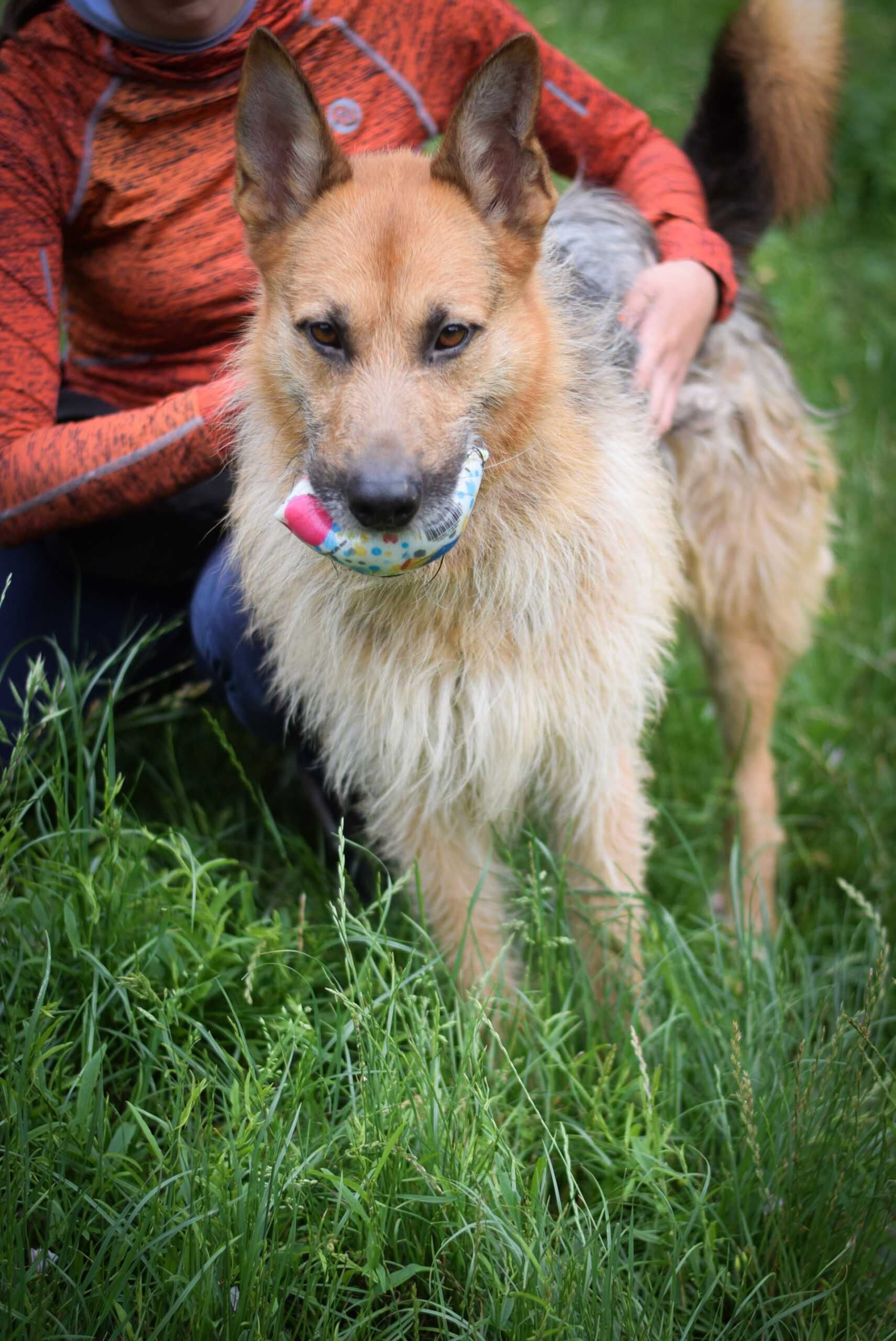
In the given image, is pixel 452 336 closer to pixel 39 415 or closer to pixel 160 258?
pixel 160 258

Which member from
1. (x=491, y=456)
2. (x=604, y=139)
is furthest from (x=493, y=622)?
(x=604, y=139)

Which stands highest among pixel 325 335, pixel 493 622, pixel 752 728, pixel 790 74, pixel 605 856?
pixel 790 74

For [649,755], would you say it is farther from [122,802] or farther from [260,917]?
[122,802]

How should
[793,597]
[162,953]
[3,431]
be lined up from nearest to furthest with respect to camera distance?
[162,953]
[3,431]
[793,597]

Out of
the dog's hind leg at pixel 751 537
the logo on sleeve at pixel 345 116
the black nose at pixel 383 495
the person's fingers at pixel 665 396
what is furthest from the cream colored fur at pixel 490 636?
the logo on sleeve at pixel 345 116

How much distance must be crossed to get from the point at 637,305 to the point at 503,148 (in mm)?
661

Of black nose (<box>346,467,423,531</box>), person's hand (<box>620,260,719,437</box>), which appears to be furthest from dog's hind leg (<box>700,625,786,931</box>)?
black nose (<box>346,467,423,531</box>)

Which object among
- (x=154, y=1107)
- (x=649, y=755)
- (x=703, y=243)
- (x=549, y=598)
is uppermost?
(x=703, y=243)

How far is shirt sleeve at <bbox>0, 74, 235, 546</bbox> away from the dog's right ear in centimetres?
37

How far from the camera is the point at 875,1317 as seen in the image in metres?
1.61

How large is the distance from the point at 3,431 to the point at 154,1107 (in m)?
1.37

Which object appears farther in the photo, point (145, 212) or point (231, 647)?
point (231, 647)

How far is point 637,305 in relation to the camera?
7.77ft

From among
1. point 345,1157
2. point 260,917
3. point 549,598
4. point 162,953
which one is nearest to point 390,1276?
point 345,1157
